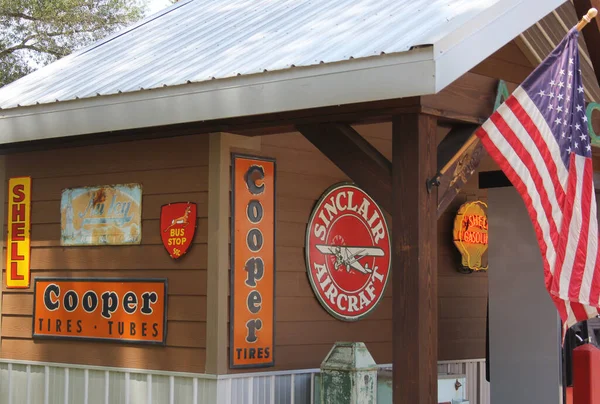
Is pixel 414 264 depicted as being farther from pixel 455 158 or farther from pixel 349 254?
pixel 349 254

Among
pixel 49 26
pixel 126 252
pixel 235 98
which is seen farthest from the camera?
pixel 49 26

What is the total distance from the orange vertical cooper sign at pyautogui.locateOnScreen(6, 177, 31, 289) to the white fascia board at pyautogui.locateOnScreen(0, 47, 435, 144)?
0.79 m

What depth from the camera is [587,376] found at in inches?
225

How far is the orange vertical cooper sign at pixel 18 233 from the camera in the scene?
26.8ft

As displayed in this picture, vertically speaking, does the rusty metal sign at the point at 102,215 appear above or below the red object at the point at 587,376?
above

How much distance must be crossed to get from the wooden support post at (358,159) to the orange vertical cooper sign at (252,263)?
85 cm

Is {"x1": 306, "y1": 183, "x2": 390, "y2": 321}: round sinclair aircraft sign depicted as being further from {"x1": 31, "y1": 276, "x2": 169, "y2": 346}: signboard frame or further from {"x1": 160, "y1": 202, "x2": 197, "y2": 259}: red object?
{"x1": 31, "y1": 276, "x2": 169, "y2": 346}: signboard frame

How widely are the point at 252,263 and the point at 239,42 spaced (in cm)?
163

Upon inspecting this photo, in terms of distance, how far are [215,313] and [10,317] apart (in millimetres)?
2399

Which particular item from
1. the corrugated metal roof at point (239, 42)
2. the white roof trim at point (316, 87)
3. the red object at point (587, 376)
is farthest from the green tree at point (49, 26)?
the red object at point (587, 376)

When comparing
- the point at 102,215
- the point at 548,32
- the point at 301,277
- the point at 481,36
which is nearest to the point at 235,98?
the point at 481,36

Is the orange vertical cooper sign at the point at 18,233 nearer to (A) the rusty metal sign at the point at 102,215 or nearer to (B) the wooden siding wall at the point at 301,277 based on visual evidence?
(A) the rusty metal sign at the point at 102,215

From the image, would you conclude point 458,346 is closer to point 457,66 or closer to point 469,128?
point 469,128

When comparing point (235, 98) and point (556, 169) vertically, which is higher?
point (235, 98)
